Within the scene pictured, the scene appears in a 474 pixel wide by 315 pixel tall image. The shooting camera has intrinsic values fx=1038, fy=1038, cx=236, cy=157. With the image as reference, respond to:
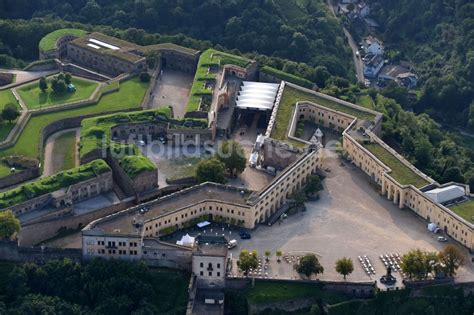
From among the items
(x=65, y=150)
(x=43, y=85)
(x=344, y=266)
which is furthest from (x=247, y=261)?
(x=43, y=85)

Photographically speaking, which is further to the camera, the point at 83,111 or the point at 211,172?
the point at 83,111

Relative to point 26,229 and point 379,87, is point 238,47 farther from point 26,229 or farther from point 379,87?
point 26,229

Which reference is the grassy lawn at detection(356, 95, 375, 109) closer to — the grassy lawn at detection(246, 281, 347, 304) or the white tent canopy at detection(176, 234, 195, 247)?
the white tent canopy at detection(176, 234, 195, 247)

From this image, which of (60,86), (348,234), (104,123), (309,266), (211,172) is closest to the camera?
(309,266)

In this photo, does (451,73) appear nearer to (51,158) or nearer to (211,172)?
(211,172)

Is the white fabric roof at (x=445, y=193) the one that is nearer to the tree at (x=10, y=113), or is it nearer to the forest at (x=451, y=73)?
the tree at (x=10, y=113)

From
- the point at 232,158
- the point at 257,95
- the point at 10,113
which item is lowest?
the point at 232,158

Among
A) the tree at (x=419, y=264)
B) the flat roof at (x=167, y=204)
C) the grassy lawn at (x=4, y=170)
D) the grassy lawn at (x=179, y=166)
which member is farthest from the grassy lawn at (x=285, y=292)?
the grassy lawn at (x=4, y=170)
